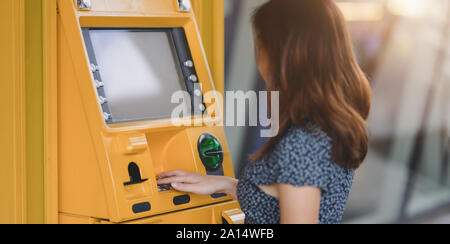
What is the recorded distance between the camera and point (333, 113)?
160cm

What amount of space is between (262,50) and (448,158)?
13.9 feet

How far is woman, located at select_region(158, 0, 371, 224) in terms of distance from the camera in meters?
1.57

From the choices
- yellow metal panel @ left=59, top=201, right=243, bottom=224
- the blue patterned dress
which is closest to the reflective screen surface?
yellow metal panel @ left=59, top=201, right=243, bottom=224

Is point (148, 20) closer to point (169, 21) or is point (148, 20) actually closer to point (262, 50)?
point (169, 21)

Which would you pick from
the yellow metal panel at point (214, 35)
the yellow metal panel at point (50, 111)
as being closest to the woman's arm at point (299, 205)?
the yellow metal panel at point (50, 111)

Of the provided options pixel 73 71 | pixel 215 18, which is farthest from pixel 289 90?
pixel 215 18

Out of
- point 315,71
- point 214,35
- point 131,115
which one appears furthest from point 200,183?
point 214,35

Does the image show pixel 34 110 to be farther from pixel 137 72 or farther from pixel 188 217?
pixel 188 217

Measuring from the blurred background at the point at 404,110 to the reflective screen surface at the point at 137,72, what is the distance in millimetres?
2543

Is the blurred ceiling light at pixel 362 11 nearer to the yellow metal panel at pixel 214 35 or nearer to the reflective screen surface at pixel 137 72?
the yellow metal panel at pixel 214 35

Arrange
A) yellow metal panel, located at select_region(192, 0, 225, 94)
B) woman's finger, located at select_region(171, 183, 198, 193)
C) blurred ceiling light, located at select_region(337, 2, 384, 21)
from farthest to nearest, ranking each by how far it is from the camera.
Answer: blurred ceiling light, located at select_region(337, 2, 384, 21) → yellow metal panel, located at select_region(192, 0, 225, 94) → woman's finger, located at select_region(171, 183, 198, 193)

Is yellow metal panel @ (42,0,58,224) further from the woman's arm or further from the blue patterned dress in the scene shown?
the woman's arm

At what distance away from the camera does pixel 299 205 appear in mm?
1544

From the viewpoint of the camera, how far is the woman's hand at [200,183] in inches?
83.0
